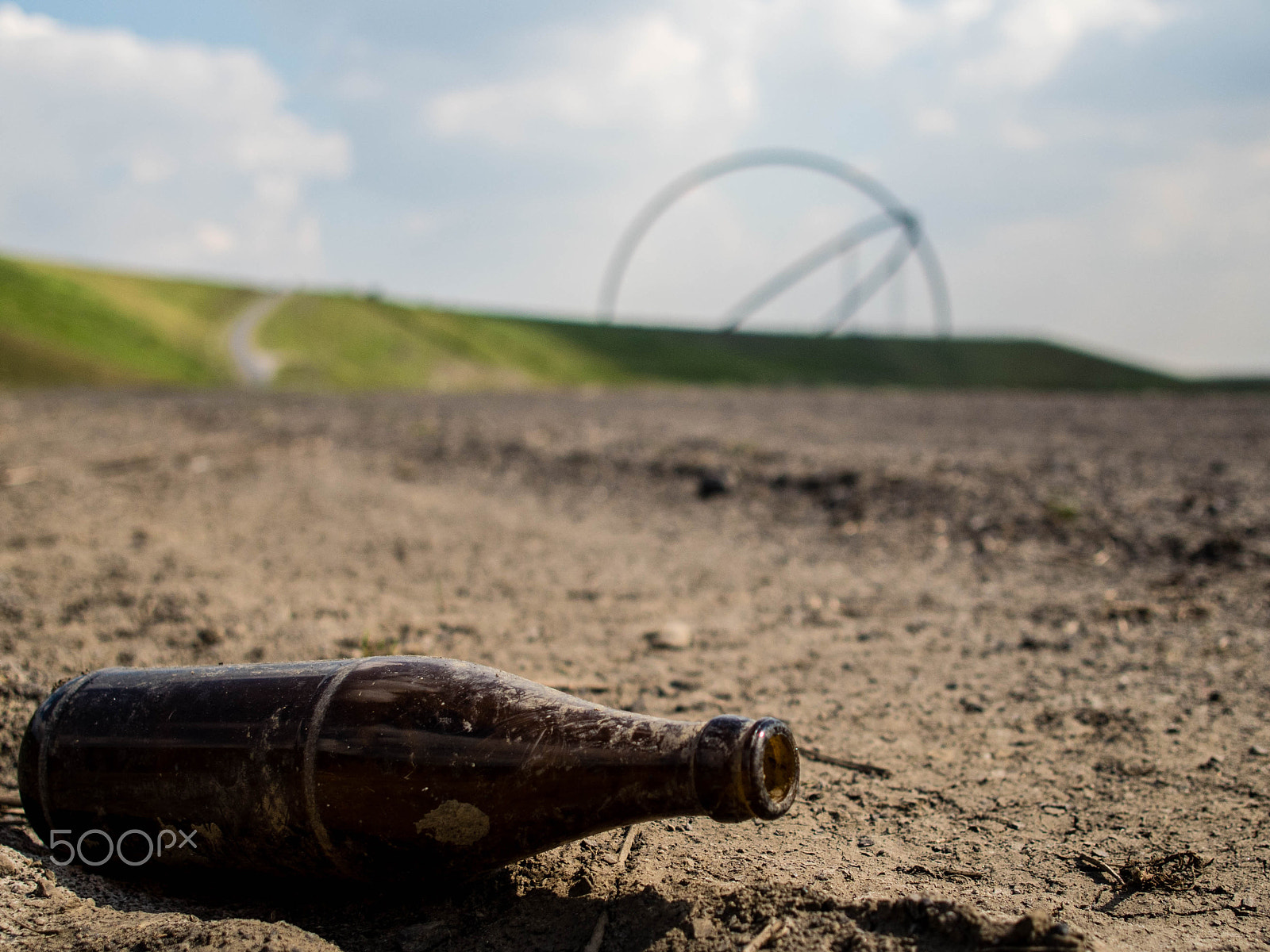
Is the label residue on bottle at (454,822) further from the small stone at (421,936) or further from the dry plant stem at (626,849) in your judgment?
the dry plant stem at (626,849)

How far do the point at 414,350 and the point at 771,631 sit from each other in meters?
33.8

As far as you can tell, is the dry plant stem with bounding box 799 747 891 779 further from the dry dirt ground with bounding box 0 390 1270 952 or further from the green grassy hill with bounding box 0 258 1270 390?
the green grassy hill with bounding box 0 258 1270 390

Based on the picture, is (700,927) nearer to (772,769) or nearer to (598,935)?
(598,935)

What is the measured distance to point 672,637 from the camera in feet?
15.1

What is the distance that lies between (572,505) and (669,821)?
5.06 meters

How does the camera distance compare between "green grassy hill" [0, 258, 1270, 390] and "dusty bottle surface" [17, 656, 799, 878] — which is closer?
"dusty bottle surface" [17, 656, 799, 878]

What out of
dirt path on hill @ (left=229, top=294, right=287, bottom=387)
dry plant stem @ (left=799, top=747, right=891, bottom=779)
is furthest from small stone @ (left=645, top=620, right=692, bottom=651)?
dirt path on hill @ (left=229, top=294, right=287, bottom=387)

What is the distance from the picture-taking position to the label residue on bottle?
218cm

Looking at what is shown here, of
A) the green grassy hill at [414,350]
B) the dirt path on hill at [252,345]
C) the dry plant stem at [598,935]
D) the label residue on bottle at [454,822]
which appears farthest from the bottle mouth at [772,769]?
the dirt path on hill at [252,345]

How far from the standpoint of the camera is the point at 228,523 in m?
6.72

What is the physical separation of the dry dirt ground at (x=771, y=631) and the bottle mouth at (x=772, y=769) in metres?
0.31

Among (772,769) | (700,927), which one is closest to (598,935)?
(700,927)

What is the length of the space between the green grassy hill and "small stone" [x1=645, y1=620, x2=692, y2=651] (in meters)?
22.2

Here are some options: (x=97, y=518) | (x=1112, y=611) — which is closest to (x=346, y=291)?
(x=97, y=518)
